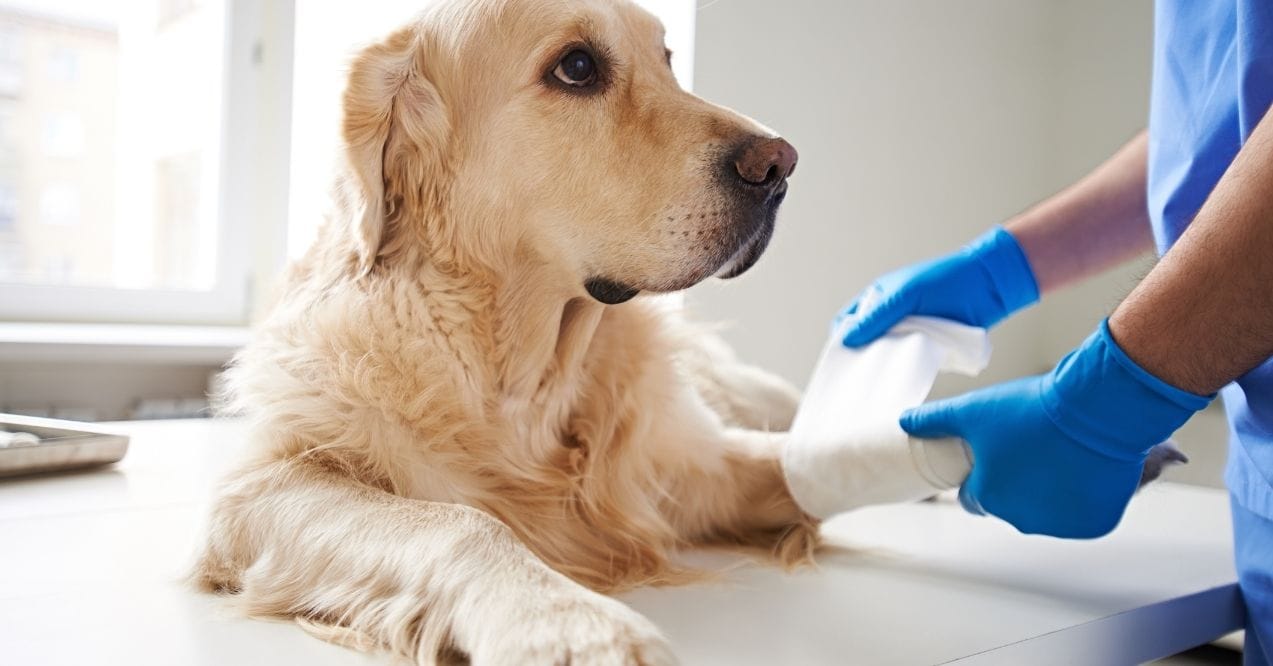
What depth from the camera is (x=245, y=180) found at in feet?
9.58


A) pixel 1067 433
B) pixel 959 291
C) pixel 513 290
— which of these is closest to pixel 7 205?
pixel 513 290

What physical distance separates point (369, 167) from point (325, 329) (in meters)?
0.19

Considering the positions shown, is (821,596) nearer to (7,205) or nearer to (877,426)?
(877,426)

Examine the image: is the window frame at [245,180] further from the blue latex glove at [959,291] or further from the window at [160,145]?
the blue latex glove at [959,291]

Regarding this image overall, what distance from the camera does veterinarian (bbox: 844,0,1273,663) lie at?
0.86m

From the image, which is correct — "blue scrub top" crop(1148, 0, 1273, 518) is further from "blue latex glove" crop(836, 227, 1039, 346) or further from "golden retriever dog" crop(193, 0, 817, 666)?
"golden retriever dog" crop(193, 0, 817, 666)

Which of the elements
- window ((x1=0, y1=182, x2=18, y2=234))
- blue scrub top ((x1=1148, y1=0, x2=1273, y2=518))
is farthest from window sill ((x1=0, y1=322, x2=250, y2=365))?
blue scrub top ((x1=1148, y1=0, x2=1273, y2=518))

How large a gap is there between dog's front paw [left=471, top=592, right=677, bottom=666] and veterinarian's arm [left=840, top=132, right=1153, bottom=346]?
2.54 feet

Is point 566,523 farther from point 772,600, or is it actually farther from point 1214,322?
point 1214,322

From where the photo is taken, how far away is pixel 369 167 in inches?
45.4

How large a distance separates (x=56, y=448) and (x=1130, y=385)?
1.46 meters

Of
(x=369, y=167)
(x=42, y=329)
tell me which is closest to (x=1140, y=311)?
(x=369, y=167)

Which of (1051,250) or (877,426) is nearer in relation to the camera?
(877,426)

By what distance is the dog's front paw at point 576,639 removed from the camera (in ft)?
2.28
